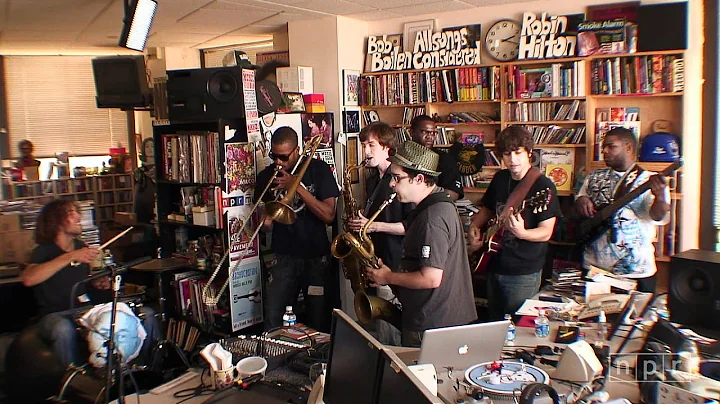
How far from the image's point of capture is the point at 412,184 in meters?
2.79

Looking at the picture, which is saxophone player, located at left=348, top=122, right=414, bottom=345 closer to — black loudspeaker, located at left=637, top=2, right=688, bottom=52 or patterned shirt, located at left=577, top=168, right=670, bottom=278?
patterned shirt, located at left=577, top=168, right=670, bottom=278

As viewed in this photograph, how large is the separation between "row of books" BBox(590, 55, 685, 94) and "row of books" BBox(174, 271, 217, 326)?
336 centimetres

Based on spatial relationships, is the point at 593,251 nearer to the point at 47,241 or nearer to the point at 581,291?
the point at 581,291

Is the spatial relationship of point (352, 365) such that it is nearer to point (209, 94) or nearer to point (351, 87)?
point (209, 94)

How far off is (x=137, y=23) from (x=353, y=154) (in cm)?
231

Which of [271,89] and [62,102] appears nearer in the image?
[271,89]

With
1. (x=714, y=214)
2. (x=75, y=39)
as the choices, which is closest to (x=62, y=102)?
(x=75, y=39)

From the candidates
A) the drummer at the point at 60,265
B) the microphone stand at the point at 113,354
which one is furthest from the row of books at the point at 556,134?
the microphone stand at the point at 113,354

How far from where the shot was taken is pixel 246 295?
455 cm

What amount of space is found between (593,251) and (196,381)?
95.0 inches

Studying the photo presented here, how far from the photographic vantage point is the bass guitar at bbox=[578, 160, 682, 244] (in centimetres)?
354

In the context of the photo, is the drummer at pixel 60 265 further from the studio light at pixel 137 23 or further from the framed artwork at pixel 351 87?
the framed artwork at pixel 351 87

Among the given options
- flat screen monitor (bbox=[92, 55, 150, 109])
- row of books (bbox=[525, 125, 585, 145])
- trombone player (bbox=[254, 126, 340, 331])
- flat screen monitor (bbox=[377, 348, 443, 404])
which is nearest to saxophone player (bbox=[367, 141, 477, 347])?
flat screen monitor (bbox=[377, 348, 443, 404])

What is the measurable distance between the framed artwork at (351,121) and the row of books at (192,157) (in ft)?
4.90
